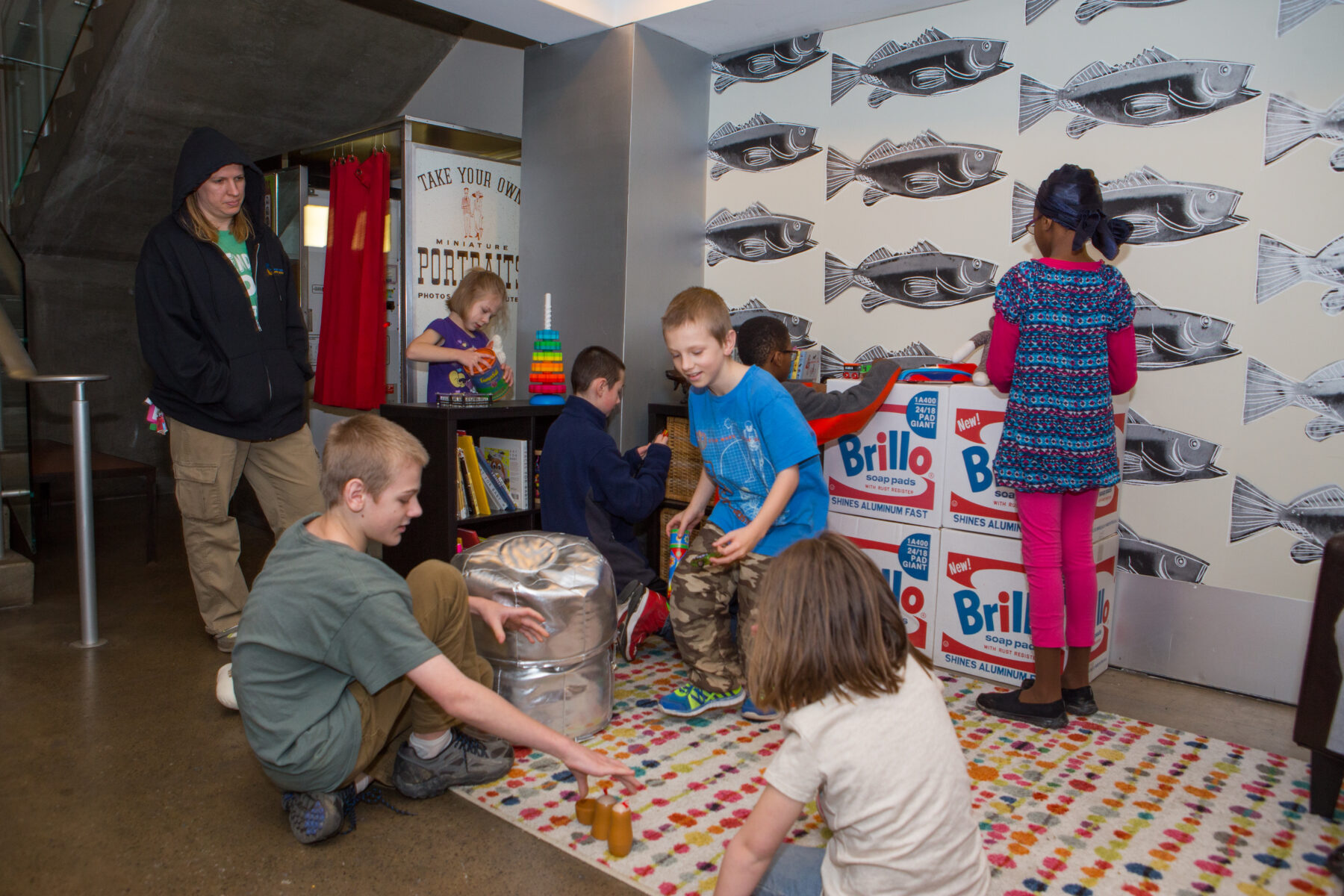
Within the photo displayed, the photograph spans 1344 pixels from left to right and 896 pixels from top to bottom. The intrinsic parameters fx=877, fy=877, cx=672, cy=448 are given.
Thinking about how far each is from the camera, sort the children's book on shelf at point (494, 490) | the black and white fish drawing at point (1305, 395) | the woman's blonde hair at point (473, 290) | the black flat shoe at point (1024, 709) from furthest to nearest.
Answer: the woman's blonde hair at point (473, 290), the children's book on shelf at point (494, 490), the black and white fish drawing at point (1305, 395), the black flat shoe at point (1024, 709)

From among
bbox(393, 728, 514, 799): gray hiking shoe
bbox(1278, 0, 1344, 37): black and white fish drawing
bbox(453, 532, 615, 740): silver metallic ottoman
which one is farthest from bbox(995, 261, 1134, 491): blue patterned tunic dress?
bbox(393, 728, 514, 799): gray hiking shoe

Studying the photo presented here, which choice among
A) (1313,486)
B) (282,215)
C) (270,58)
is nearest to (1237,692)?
(1313,486)

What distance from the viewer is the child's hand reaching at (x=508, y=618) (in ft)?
7.03

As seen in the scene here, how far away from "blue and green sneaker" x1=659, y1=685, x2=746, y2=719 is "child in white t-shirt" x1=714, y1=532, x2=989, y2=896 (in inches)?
47.2

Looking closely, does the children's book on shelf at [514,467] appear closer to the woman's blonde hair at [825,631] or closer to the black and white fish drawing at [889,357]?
the black and white fish drawing at [889,357]

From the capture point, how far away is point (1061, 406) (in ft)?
8.13

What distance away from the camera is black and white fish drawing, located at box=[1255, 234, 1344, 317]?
261 centimetres

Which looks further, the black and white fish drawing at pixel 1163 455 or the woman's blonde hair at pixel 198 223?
the woman's blonde hair at pixel 198 223

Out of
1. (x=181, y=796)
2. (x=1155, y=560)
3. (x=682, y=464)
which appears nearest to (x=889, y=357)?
(x=682, y=464)

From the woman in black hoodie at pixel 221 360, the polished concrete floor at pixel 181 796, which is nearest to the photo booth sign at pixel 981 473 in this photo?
the polished concrete floor at pixel 181 796

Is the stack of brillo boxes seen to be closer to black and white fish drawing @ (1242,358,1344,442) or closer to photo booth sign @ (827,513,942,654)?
photo booth sign @ (827,513,942,654)

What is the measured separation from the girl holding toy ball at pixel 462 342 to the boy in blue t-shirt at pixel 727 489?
126 centimetres

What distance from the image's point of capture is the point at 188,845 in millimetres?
1869

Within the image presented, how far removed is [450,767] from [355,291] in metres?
2.92
